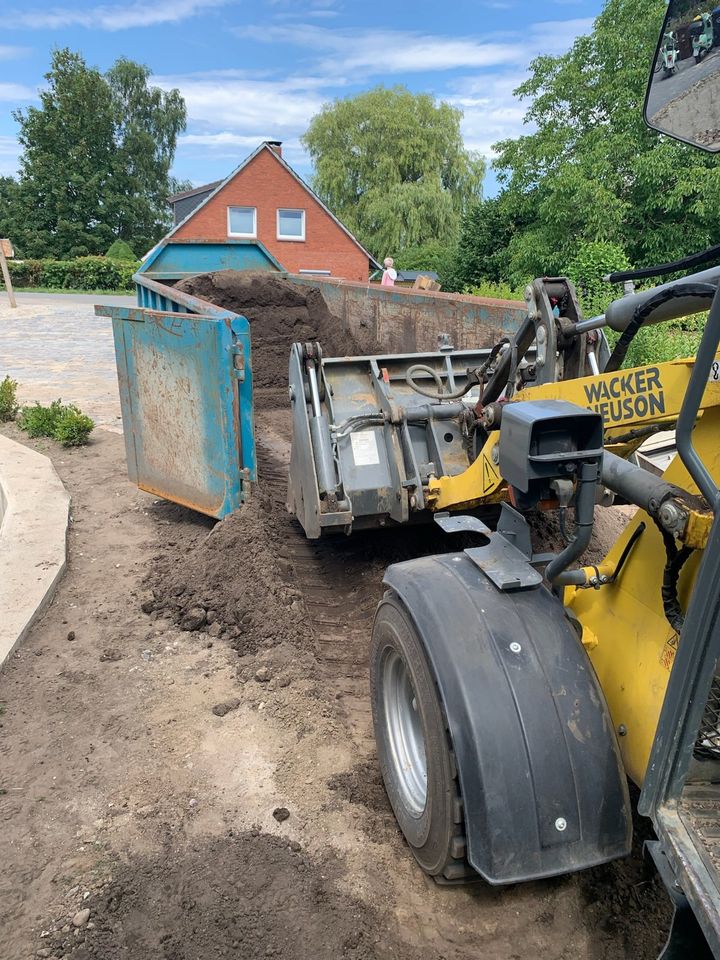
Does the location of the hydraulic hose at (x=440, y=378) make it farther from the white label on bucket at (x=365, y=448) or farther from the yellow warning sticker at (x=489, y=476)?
the yellow warning sticker at (x=489, y=476)

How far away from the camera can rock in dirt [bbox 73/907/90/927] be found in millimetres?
2184

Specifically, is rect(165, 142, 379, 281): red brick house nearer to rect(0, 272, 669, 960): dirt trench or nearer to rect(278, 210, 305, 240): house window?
rect(278, 210, 305, 240): house window

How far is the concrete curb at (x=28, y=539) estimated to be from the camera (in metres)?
3.95

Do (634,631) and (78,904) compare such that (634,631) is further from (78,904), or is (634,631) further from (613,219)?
(613,219)

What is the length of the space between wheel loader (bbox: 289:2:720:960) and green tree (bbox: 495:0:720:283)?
50.3 ft

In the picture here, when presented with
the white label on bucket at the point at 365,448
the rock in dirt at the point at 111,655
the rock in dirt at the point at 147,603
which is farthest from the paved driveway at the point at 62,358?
the rock in dirt at the point at 111,655

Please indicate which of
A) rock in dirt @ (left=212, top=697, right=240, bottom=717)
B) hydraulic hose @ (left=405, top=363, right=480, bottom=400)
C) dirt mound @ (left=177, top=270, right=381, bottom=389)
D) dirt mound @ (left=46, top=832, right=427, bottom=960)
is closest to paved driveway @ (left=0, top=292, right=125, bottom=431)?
dirt mound @ (left=177, top=270, right=381, bottom=389)

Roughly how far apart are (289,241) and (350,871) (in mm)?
29611

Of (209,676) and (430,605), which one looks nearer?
(430,605)

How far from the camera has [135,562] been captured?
188 inches

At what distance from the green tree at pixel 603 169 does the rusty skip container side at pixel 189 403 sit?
1358cm

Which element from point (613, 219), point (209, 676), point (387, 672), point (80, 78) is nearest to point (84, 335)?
point (613, 219)

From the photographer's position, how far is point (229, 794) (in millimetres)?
2721

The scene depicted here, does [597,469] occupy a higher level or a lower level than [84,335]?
higher
